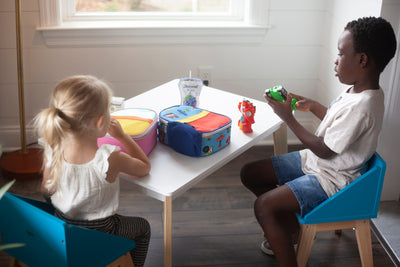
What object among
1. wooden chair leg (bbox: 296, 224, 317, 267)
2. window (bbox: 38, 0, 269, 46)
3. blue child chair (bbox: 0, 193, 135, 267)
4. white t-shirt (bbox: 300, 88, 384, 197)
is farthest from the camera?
window (bbox: 38, 0, 269, 46)

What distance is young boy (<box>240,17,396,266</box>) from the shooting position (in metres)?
1.64

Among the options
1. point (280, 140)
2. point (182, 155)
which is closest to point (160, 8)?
point (280, 140)

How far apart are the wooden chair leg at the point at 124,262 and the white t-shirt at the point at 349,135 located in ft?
2.36

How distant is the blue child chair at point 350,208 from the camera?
1661mm

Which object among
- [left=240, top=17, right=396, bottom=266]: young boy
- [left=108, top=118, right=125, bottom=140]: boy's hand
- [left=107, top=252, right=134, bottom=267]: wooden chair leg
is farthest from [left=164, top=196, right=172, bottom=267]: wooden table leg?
[left=240, top=17, right=396, bottom=266]: young boy

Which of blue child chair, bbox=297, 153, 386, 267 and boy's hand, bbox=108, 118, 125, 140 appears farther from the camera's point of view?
blue child chair, bbox=297, 153, 386, 267

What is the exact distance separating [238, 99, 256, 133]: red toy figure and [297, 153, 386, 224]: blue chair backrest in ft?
1.26

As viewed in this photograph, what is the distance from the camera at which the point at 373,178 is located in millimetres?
1657

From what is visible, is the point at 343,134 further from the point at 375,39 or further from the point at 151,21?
the point at 151,21

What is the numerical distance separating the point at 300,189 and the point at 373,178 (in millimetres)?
250

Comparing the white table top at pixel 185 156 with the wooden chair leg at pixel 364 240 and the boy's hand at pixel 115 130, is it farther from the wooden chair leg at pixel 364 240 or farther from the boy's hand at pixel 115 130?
the wooden chair leg at pixel 364 240

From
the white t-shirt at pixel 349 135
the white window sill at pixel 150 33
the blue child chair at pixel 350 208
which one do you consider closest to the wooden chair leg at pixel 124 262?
the blue child chair at pixel 350 208

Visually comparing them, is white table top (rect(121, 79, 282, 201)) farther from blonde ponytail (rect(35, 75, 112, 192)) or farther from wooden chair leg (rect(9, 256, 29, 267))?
wooden chair leg (rect(9, 256, 29, 267))

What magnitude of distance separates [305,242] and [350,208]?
20cm
